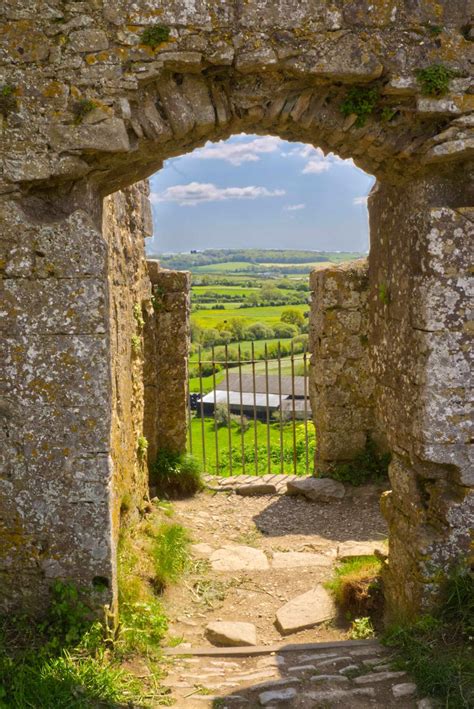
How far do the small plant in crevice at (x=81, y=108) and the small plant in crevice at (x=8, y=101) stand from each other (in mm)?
325

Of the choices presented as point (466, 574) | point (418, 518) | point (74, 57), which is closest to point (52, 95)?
point (74, 57)

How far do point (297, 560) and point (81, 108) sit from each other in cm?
460

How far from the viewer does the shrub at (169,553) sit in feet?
17.7

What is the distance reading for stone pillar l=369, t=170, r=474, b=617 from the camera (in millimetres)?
3979

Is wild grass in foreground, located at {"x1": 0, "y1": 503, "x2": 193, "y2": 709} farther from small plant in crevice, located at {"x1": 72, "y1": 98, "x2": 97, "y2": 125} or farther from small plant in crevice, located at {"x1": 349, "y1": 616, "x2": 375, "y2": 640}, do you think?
small plant in crevice, located at {"x1": 72, "y1": 98, "x2": 97, "y2": 125}

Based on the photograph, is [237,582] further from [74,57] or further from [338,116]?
[74,57]

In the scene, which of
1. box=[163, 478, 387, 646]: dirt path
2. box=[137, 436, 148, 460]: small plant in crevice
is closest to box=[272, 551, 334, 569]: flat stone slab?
box=[163, 478, 387, 646]: dirt path

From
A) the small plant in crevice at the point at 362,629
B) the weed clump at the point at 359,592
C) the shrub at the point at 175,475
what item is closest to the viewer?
the small plant in crevice at the point at 362,629

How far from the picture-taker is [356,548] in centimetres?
629

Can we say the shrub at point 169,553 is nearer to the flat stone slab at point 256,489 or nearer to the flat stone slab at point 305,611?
the flat stone slab at point 305,611

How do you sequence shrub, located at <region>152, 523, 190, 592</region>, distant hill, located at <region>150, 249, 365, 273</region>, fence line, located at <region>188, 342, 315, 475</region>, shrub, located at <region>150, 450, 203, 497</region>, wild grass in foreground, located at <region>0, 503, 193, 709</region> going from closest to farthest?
wild grass in foreground, located at <region>0, 503, 193, 709</region>
shrub, located at <region>152, 523, 190, 592</region>
shrub, located at <region>150, 450, 203, 497</region>
fence line, located at <region>188, 342, 315, 475</region>
distant hill, located at <region>150, 249, 365, 273</region>

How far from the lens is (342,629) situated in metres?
4.88

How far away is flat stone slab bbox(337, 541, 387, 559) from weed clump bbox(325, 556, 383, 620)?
27.3 inches

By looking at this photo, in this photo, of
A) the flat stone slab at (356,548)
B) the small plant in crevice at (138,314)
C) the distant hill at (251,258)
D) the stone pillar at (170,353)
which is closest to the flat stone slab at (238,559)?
the flat stone slab at (356,548)
